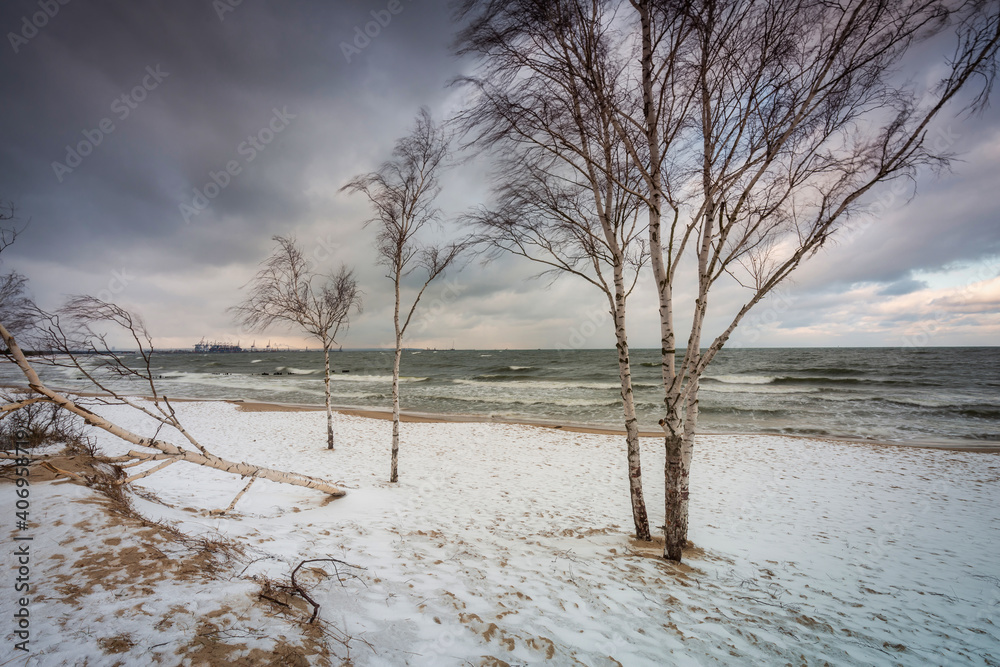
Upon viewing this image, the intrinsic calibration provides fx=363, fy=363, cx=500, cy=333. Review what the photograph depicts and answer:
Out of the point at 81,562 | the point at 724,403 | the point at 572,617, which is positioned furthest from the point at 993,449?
the point at 81,562

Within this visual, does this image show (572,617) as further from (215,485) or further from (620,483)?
(215,485)

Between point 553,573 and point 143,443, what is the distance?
4571mm

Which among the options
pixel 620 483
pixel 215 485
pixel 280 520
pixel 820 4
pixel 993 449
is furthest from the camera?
pixel 993 449

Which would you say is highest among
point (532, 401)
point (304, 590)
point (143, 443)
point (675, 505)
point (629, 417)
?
point (143, 443)

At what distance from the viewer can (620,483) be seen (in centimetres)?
872

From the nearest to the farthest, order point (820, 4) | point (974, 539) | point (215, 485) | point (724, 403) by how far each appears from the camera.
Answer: point (820, 4) → point (974, 539) → point (215, 485) → point (724, 403)

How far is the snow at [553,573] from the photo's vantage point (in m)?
2.58

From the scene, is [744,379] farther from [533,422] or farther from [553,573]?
[553,573]

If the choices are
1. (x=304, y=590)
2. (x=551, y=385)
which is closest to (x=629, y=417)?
(x=304, y=590)

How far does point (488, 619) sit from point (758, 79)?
6321 mm

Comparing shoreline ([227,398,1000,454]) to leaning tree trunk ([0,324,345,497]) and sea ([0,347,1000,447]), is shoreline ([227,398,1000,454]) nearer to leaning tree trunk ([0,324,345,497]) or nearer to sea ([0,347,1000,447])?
sea ([0,347,1000,447])

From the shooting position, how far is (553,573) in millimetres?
4172

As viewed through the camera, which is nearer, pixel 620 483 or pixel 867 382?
pixel 620 483

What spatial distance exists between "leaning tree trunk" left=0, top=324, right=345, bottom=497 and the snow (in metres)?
0.52
